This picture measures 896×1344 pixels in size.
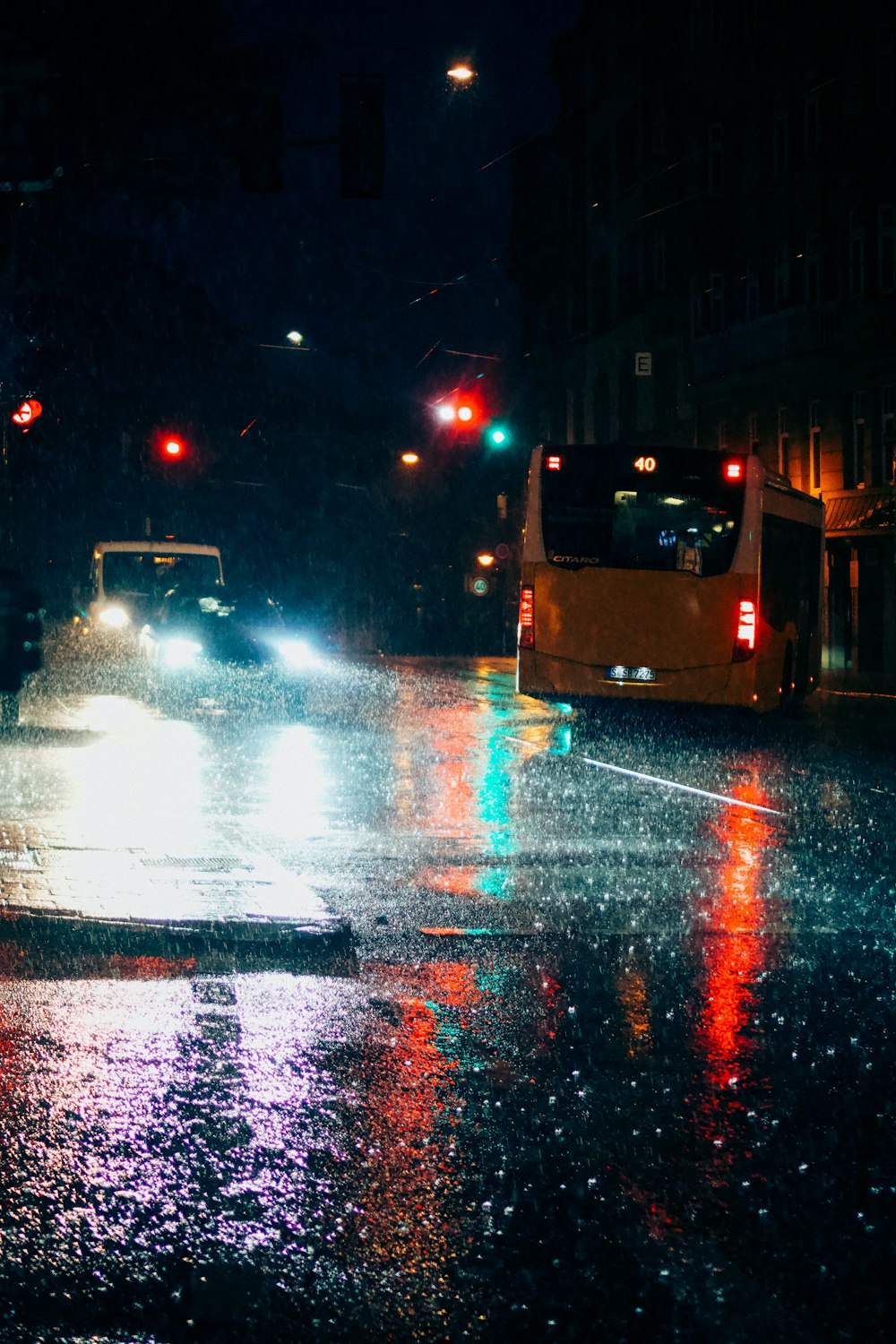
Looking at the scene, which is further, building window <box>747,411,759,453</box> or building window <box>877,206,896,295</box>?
building window <box>747,411,759,453</box>

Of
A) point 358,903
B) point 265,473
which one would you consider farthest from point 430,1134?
point 265,473

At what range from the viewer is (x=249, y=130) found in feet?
54.0

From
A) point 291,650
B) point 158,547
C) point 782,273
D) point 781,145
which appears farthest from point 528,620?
point 781,145

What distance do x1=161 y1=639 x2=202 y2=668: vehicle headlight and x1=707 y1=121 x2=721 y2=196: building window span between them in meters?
22.3

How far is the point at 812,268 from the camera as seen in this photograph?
41.7m

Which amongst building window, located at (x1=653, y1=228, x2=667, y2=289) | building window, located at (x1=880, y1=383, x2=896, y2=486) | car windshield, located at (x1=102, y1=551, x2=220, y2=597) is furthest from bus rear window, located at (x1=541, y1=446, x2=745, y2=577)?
building window, located at (x1=653, y1=228, x2=667, y2=289)

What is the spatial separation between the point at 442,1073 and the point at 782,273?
40.2 metres

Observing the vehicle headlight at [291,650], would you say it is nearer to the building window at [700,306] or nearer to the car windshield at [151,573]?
the car windshield at [151,573]

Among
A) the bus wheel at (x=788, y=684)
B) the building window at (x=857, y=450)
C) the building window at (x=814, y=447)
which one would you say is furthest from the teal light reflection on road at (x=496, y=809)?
the building window at (x=814, y=447)

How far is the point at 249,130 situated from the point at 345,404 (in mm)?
71945

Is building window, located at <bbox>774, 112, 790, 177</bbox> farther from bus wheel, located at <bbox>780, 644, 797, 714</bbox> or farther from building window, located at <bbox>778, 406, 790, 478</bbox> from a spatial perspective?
bus wheel, located at <bbox>780, 644, 797, 714</bbox>

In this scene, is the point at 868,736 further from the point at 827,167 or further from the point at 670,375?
the point at 670,375

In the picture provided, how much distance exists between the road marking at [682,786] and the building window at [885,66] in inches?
1027

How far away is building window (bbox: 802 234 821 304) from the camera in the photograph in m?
41.2
